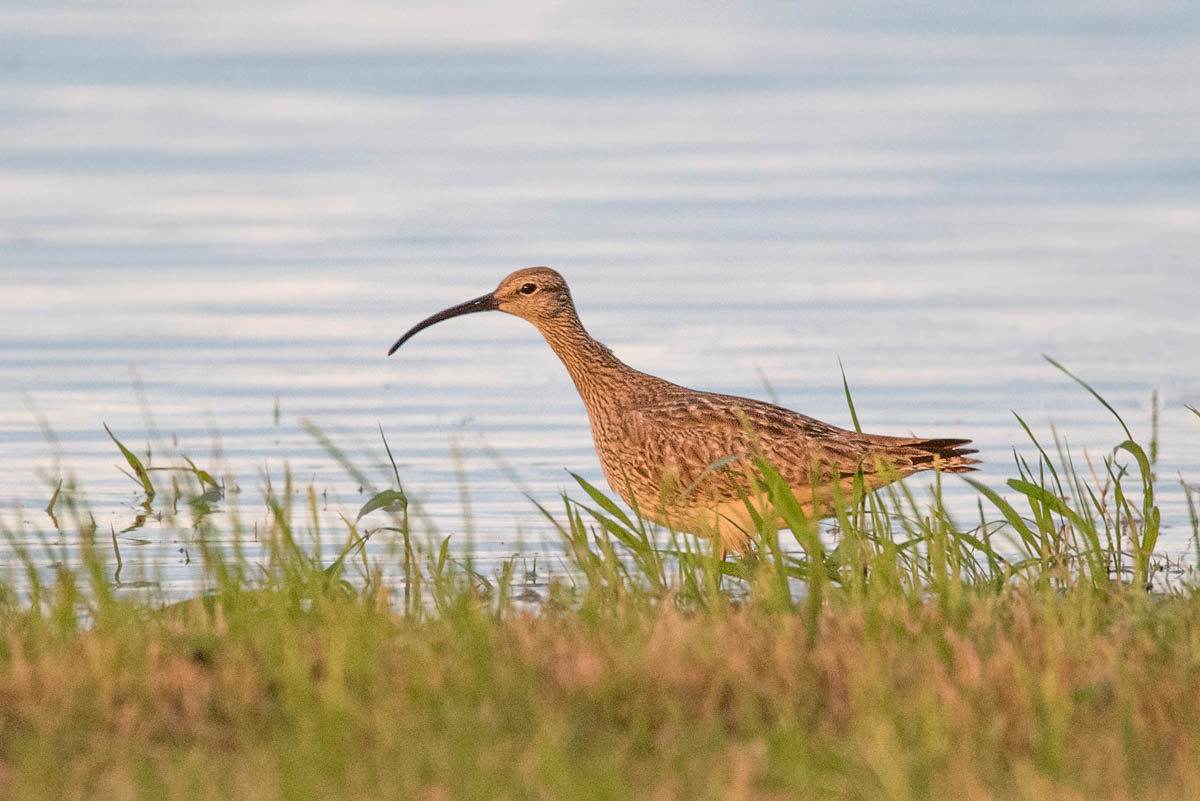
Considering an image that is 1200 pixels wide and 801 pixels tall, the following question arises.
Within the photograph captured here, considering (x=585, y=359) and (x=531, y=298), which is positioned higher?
(x=531, y=298)

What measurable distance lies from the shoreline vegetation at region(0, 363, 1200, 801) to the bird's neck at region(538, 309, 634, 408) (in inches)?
163

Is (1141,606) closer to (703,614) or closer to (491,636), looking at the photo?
(703,614)

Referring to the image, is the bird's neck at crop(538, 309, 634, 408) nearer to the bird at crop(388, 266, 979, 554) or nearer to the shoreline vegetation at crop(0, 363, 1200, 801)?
the bird at crop(388, 266, 979, 554)

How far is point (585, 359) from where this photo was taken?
11141 mm

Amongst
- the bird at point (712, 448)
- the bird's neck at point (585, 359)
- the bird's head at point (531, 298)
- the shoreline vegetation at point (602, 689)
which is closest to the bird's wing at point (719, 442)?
the bird at point (712, 448)

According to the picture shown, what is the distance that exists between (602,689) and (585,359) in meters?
6.11

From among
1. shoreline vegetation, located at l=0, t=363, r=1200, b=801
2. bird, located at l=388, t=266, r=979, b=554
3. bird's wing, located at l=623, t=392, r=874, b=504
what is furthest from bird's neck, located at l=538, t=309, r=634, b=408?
shoreline vegetation, located at l=0, t=363, r=1200, b=801

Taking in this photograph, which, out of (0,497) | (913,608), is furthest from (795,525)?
(0,497)

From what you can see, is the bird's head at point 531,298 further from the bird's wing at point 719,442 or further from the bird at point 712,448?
the bird's wing at point 719,442

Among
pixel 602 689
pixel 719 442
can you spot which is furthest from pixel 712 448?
pixel 602 689

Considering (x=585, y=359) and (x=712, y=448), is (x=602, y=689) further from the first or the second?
(x=585, y=359)

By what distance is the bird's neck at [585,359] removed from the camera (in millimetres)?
10945

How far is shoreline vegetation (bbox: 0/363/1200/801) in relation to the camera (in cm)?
451

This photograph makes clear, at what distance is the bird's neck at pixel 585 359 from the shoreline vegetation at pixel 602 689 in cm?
414
